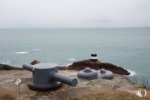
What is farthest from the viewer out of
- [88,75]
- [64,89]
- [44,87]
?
[88,75]

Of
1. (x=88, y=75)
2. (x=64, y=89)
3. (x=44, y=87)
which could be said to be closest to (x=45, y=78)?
(x=44, y=87)

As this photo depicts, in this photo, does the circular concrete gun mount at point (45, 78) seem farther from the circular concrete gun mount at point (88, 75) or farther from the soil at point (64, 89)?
the circular concrete gun mount at point (88, 75)

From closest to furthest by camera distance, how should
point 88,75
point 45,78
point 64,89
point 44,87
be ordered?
1. point 44,87
2. point 45,78
3. point 64,89
4. point 88,75

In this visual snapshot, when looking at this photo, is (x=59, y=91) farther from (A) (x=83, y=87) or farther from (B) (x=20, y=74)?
(B) (x=20, y=74)

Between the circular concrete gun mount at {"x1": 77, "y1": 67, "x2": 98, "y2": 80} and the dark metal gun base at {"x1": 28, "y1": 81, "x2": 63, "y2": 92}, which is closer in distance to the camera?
the dark metal gun base at {"x1": 28, "y1": 81, "x2": 63, "y2": 92}

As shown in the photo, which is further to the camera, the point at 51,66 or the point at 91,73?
the point at 91,73

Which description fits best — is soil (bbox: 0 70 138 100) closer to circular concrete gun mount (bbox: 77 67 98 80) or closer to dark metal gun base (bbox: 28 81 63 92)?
dark metal gun base (bbox: 28 81 63 92)

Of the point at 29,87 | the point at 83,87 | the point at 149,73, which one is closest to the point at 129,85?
the point at 83,87

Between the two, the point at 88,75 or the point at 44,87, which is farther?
the point at 88,75

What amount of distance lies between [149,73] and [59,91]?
129 ft

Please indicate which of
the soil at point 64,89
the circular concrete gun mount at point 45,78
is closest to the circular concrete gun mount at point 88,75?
the soil at point 64,89

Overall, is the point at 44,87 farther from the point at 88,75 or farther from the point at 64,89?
the point at 88,75

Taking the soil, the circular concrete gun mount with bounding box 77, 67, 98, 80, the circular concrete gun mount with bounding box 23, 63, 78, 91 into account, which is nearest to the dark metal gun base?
the circular concrete gun mount with bounding box 23, 63, 78, 91

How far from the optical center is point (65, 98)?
1501cm
